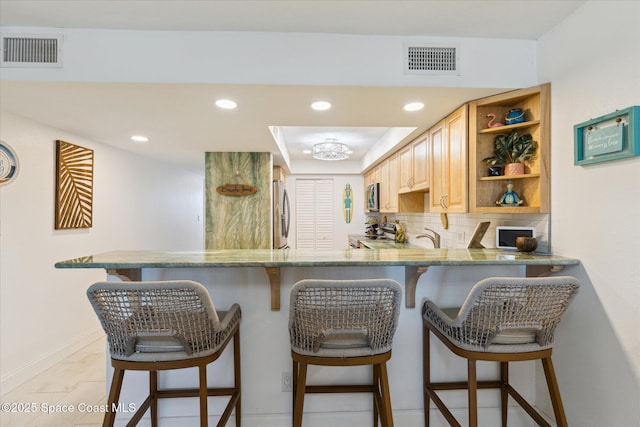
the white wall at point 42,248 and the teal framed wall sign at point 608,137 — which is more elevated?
the teal framed wall sign at point 608,137

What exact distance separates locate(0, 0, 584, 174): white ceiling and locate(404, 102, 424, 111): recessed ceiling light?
8cm

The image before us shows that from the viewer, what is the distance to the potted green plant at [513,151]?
6.13 ft

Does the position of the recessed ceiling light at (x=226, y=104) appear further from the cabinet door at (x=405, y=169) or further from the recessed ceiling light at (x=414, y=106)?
the cabinet door at (x=405, y=169)

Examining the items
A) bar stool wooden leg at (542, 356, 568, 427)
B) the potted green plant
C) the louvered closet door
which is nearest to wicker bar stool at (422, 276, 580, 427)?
bar stool wooden leg at (542, 356, 568, 427)

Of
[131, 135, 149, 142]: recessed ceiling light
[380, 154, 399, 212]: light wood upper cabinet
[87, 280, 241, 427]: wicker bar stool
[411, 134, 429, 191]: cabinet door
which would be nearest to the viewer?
[87, 280, 241, 427]: wicker bar stool

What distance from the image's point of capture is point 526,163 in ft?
6.25

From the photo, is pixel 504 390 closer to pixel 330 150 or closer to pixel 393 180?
pixel 393 180

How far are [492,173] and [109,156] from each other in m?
3.89

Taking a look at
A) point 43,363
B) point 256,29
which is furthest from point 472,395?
point 43,363

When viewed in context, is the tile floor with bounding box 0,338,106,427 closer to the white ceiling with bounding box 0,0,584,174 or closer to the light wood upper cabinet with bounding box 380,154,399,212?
the white ceiling with bounding box 0,0,584,174

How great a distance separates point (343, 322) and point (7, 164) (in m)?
2.80

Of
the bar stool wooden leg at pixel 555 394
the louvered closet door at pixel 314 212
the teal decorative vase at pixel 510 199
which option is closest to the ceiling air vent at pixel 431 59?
the teal decorative vase at pixel 510 199

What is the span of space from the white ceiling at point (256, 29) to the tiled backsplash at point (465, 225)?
88 cm

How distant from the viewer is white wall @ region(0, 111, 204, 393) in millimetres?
2320
